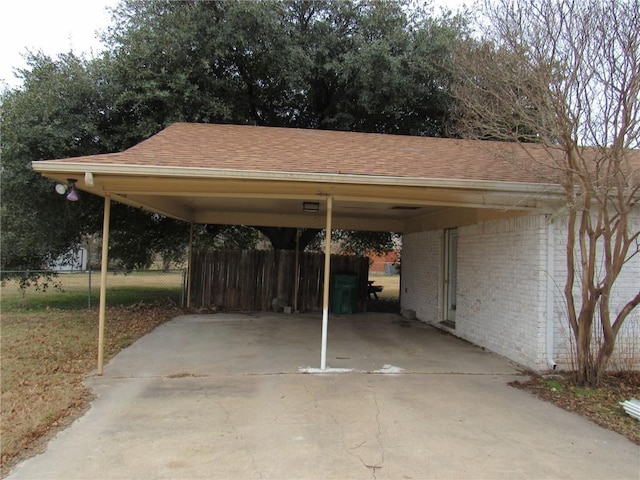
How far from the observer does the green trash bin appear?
38.6ft

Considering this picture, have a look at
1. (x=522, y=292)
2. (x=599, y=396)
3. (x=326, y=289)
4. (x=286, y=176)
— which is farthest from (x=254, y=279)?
(x=599, y=396)

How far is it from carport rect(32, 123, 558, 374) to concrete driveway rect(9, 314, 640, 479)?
3.19 ft

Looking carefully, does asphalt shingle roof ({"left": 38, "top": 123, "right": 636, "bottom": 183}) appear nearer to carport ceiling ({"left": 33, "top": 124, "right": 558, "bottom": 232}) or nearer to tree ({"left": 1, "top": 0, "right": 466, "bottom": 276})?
carport ceiling ({"left": 33, "top": 124, "right": 558, "bottom": 232})

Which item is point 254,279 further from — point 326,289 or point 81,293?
point 81,293

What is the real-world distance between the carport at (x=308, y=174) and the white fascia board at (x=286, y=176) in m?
0.01

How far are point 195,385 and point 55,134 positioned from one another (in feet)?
25.0

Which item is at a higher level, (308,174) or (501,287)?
(308,174)

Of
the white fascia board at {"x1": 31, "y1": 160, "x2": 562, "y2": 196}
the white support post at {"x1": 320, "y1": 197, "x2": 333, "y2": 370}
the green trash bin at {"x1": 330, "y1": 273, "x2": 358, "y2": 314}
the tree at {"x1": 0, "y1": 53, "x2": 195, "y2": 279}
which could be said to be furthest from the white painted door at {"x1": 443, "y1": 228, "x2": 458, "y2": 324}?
the tree at {"x1": 0, "y1": 53, "x2": 195, "y2": 279}

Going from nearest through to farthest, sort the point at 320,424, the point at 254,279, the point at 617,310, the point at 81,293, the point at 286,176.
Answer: the point at 320,424, the point at 286,176, the point at 617,310, the point at 254,279, the point at 81,293

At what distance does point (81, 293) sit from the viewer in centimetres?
1655

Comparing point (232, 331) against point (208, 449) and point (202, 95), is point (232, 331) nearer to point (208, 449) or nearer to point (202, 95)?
point (208, 449)

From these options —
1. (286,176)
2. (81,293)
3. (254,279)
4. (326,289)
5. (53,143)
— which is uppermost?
(53,143)

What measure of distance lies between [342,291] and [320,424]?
7630 millimetres

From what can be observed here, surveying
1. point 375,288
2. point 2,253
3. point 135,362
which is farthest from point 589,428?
point 2,253
